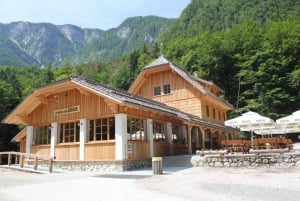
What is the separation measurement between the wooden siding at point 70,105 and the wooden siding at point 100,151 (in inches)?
60.4

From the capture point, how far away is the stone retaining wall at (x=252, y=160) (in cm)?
1470

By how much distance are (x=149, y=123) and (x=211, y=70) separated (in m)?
34.7

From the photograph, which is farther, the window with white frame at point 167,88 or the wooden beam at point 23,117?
the window with white frame at point 167,88

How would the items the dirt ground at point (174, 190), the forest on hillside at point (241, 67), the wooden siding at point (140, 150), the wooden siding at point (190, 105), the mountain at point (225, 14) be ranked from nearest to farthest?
the dirt ground at point (174, 190) < the wooden siding at point (140, 150) < the wooden siding at point (190, 105) < the forest on hillside at point (241, 67) < the mountain at point (225, 14)

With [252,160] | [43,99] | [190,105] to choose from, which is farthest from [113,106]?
[190,105]

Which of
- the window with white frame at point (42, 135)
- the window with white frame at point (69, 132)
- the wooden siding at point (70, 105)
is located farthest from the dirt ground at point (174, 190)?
the window with white frame at point (42, 135)

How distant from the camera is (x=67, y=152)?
58.3ft

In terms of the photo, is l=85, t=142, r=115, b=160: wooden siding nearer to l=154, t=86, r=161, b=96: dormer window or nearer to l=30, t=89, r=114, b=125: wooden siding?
l=30, t=89, r=114, b=125: wooden siding

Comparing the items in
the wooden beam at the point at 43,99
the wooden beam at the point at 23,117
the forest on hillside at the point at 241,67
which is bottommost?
the wooden beam at the point at 23,117

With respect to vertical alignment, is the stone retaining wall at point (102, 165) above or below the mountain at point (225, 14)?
below

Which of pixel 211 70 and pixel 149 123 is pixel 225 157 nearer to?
pixel 149 123

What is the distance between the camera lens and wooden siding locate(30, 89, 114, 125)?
16.9m

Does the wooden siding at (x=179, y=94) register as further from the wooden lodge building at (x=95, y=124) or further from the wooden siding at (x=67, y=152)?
the wooden siding at (x=67, y=152)

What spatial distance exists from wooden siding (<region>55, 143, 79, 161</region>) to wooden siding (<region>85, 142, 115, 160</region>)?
2.81 feet
